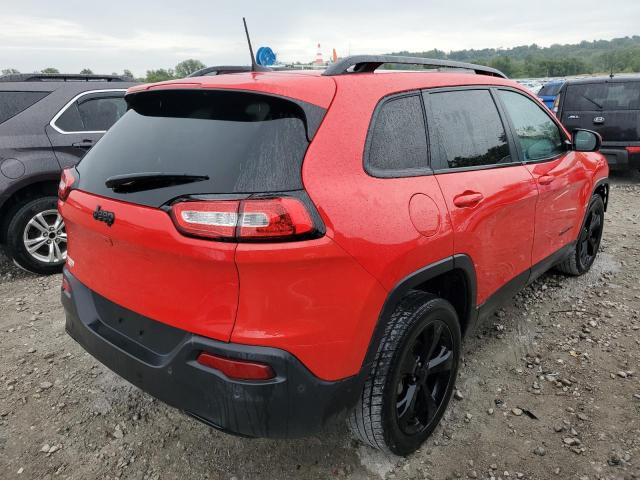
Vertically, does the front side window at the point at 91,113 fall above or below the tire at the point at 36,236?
above

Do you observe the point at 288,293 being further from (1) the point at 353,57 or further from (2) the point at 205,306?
(1) the point at 353,57

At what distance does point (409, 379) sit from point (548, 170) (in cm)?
178

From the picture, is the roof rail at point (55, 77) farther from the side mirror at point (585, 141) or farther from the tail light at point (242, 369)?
the side mirror at point (585, 141)

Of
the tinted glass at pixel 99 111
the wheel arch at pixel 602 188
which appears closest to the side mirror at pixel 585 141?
the wheel arch at pixel 602 188

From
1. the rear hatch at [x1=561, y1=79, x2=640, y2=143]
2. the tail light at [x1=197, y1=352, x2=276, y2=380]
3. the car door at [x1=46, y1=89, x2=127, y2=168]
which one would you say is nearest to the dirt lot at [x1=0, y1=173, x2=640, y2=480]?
the tail light at [x1=197, y1=352, x2=276, y2=380]

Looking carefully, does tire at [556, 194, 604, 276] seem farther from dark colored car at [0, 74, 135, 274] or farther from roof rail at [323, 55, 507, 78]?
dark colored car at [0, 74, 135, 274]

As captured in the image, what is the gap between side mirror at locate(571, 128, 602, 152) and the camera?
3498 mm

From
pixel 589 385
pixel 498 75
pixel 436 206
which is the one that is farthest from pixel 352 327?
pixel 498 75

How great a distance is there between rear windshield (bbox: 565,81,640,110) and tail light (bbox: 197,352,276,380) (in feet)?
28.2

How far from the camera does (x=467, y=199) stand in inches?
89.0

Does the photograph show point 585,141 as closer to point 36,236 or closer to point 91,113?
point 91,113

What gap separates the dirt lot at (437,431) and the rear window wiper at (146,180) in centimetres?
130

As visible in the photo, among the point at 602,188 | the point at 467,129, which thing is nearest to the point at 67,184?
the point at 467,129

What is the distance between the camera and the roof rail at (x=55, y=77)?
4.86 m
